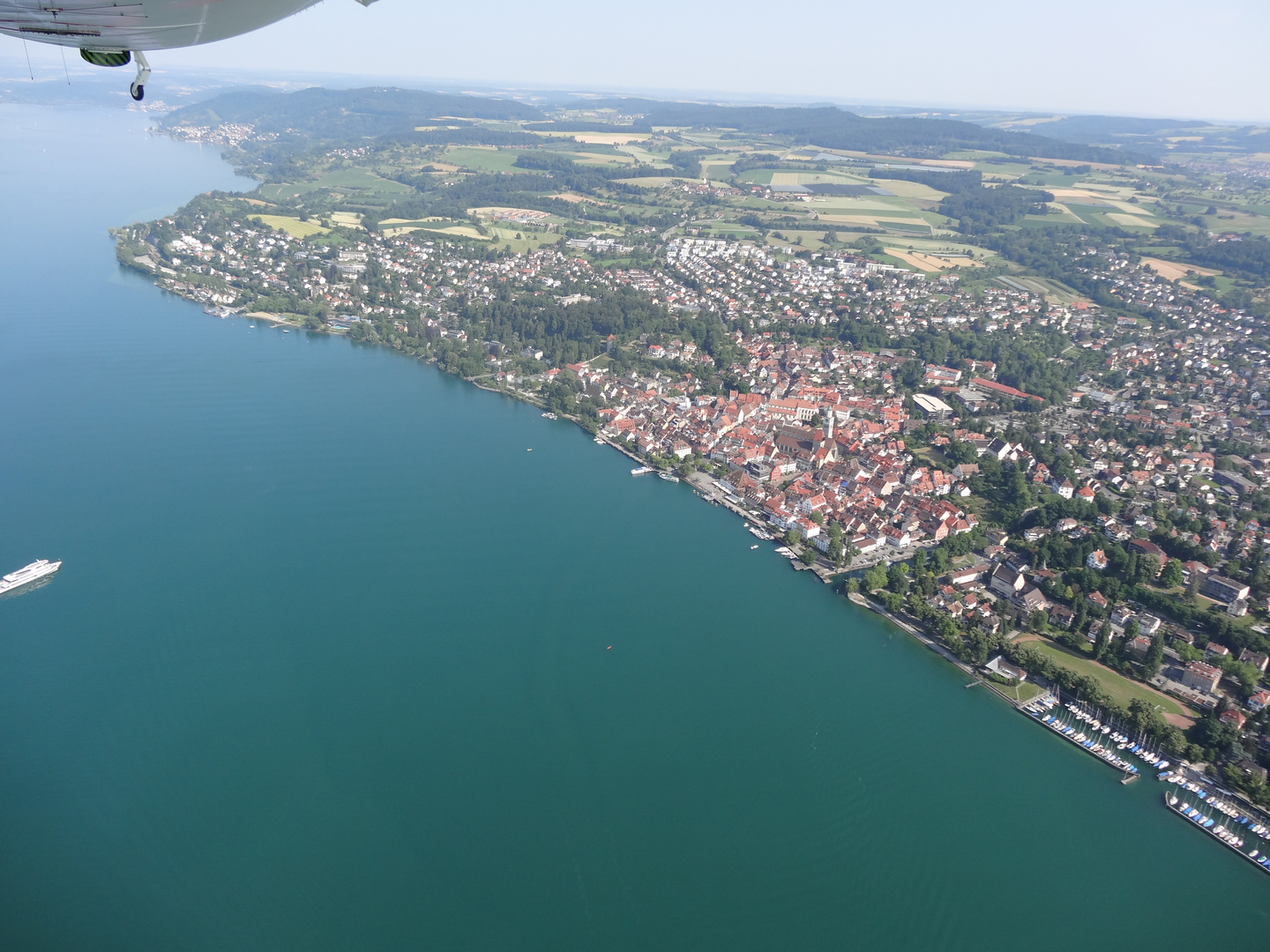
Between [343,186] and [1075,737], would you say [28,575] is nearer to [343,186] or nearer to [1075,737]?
[1075,737]

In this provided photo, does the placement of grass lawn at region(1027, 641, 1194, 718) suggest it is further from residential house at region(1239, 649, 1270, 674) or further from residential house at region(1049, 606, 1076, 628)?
residential house at region(1239, 649, 1270, 674)

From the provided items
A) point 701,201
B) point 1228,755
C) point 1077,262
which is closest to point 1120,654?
point 1228,755

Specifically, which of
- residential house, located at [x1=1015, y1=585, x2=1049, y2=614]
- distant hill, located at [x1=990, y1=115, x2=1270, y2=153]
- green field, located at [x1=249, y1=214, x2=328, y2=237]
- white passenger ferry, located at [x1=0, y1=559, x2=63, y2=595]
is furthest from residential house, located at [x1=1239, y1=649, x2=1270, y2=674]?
distant hill, located at [x1=990, y1=115, x2=1270, y2=153]

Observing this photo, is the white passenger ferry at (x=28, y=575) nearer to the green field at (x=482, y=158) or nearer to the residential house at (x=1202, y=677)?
the residential house at (x=1202, y=677)

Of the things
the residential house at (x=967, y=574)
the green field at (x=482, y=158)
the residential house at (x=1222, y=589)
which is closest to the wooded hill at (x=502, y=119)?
the green field at (x=482, y=158)

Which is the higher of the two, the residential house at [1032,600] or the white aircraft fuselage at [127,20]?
the white aircraft fuselage at [127,20]
